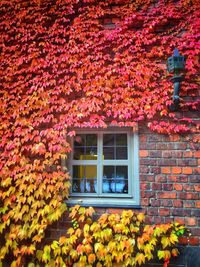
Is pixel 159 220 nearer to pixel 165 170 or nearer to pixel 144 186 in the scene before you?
pixel 144 186

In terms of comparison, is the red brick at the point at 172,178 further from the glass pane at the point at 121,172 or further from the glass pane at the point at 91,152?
the glass pane at the point at 91,152

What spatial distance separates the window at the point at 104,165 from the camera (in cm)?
347

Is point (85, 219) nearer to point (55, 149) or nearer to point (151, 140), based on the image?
point (55, 149)

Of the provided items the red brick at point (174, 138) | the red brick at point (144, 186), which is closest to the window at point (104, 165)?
the red brick at point (144, 186)

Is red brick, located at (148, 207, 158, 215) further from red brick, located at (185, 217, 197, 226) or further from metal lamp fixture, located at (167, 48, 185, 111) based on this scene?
metal lamp fixture, located at (167, 48, 185, 111)

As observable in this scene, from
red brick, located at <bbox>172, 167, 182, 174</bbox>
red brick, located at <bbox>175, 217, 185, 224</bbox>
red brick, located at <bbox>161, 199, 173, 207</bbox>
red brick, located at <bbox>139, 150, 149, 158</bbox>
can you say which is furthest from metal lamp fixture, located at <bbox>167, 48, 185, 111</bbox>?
red brick, located at <bbox>175, 217, 185, 224</bbox>

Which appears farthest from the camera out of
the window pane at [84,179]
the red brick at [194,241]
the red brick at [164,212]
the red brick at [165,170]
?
the window pane at [84,179]

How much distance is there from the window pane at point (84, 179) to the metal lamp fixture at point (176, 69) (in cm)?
160

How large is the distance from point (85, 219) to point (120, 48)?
270cm

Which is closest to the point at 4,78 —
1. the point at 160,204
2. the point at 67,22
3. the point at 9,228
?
the point at 67,22

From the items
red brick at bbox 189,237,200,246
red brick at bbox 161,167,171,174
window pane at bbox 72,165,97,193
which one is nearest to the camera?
red brick at bbox 189,237,200,246

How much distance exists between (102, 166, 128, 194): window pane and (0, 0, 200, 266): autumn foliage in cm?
62

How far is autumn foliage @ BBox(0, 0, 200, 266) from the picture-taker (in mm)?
3338

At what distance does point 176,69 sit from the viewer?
3.25m
